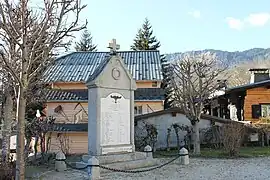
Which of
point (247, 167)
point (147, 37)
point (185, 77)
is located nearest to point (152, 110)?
point (185, 77)

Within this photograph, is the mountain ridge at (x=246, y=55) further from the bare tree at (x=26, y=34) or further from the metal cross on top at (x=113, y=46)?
the bare tree at (x=26, y=34)

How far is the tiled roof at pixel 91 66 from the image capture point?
2581 centimetres

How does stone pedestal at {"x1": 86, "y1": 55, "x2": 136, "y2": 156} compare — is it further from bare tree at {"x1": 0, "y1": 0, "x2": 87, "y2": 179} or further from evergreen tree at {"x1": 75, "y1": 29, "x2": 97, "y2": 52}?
evergreen tree at {"x1": 75, "y1": 29, "x2": 97, "y2": 52}

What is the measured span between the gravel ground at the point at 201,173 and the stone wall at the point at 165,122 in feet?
24.5

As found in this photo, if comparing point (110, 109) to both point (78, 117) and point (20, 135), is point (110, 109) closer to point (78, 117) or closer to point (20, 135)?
point (20, 135)

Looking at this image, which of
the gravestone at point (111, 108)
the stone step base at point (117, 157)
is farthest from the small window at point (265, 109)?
the gravestone at point (111, 108)

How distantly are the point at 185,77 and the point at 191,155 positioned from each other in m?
4.96

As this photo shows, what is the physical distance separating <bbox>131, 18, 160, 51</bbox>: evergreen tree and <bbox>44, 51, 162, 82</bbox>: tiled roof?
15.0 m

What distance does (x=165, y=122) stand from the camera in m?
22.5

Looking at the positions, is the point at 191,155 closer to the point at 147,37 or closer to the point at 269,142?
the point at 269,142

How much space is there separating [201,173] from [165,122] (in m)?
10.3

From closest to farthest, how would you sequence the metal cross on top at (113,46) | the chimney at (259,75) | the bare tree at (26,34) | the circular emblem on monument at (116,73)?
1. the bare tree at (26,34)
2. the circular emblem on monument at (116,73)
3. the metal cross on top at (113,46)
4. the chimney at (259,75)

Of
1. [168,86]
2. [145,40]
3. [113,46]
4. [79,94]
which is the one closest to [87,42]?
[145,40]

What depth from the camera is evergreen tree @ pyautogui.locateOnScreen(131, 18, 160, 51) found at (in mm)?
45719
